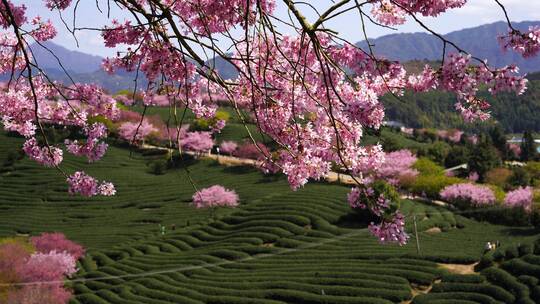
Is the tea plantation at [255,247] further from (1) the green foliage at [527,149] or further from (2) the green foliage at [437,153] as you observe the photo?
(1) the green foliage at [527,149]

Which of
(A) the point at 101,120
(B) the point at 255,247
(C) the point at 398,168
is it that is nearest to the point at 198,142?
(A) the point at 101,120

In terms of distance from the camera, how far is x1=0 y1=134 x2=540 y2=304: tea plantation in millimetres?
23656

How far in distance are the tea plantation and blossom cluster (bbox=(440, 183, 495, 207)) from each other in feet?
8.96

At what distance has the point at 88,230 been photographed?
41719 mm

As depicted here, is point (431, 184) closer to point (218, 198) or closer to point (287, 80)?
point (218, 198)

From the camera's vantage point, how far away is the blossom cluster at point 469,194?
42.6m

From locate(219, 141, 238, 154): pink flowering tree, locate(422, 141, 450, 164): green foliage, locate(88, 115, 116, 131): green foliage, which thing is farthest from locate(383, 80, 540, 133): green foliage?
locate(88, 115, 116, 131): green foliage

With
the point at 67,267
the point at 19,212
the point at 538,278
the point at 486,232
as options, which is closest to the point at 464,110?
the point at 538,278

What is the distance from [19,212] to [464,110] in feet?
161

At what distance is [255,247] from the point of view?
32.2m

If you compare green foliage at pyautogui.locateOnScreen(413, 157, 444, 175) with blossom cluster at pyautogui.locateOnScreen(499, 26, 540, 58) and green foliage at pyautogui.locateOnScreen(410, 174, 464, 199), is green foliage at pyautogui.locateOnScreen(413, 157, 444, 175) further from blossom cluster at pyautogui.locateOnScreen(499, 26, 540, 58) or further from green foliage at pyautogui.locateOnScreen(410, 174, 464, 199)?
blossom cluster at pyautogui.locateOnScreen(499, 26, 540, 58)

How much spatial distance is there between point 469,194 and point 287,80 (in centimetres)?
4167

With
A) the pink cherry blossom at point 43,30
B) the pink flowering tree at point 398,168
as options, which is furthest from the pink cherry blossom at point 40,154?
the pink flowering tree at point 398,168

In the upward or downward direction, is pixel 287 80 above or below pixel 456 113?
below
